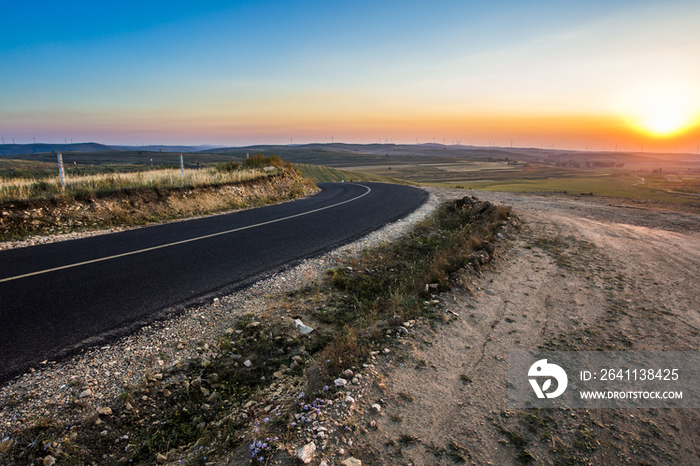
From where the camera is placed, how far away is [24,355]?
3.75 meters

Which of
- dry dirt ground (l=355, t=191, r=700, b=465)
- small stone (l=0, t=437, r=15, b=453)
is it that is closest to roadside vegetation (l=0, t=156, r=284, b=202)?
small stone (l=0, t=437, r=15, b=453)

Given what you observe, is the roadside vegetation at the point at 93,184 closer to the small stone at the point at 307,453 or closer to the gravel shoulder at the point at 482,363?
the gravel shoulder at the point at 482,363

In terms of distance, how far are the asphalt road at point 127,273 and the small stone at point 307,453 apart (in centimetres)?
328

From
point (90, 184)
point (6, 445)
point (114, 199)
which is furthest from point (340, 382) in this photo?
point (90, 184)

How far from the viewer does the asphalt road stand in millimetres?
4211

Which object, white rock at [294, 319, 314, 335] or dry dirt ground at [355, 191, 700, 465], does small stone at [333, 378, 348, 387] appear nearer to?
dry dirt ground at [355, 191, 700, 465]

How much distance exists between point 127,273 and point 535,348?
679cm

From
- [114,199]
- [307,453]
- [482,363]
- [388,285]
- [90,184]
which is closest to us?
[307,453]

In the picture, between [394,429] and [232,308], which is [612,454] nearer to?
[394,429]

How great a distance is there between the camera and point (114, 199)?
37.7ft

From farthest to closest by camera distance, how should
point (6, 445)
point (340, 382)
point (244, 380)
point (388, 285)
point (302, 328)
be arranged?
point (388, 285), point (302, 328), point (244, 380), point (340, 382), point (6, 445)

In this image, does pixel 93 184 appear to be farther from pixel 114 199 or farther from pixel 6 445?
pixel 6 445

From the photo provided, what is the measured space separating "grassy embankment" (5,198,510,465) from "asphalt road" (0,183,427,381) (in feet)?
3.70

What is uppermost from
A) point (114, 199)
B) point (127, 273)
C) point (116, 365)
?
point (114, 199)
